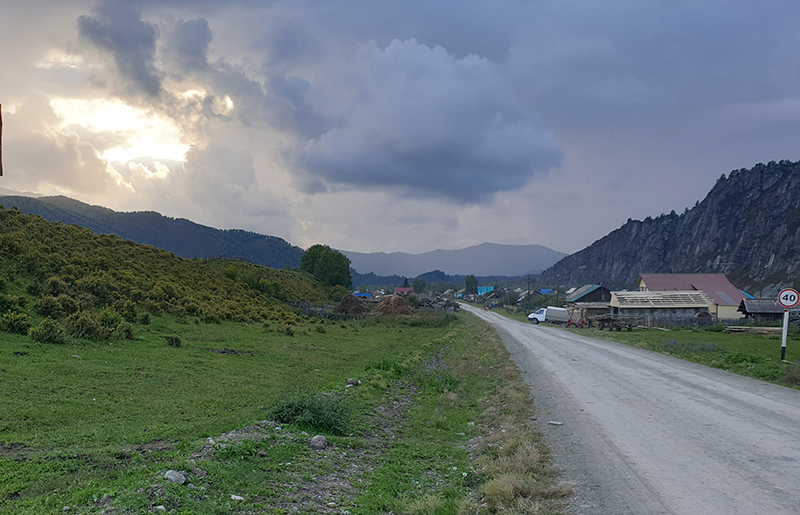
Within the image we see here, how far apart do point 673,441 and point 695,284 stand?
8411 cm

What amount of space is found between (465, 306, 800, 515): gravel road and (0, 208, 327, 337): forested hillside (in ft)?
59.1

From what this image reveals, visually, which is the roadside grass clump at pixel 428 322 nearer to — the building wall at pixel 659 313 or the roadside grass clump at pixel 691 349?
the building wall at pixel 659 313

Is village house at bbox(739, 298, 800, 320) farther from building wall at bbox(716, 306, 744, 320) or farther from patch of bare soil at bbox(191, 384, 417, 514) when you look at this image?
patch of bare soil at bbox(191, 384, 417, 514)

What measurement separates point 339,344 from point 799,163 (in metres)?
169

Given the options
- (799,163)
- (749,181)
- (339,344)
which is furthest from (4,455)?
(749,181)

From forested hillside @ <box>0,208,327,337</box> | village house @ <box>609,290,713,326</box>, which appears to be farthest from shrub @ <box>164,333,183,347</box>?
village house @ <box>609,290,713,326</box>

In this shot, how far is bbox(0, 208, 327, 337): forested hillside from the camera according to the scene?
2083cm

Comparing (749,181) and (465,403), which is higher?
(749,181)

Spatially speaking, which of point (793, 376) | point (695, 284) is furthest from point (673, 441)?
point (695, 284)

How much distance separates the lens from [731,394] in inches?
566

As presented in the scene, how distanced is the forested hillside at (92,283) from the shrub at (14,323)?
0.03m

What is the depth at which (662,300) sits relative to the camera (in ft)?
217

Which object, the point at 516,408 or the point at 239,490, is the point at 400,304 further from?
the point at 239,490

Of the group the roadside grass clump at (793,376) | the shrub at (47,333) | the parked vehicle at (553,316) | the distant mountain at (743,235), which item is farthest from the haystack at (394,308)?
the distant mountain at (743,235)
